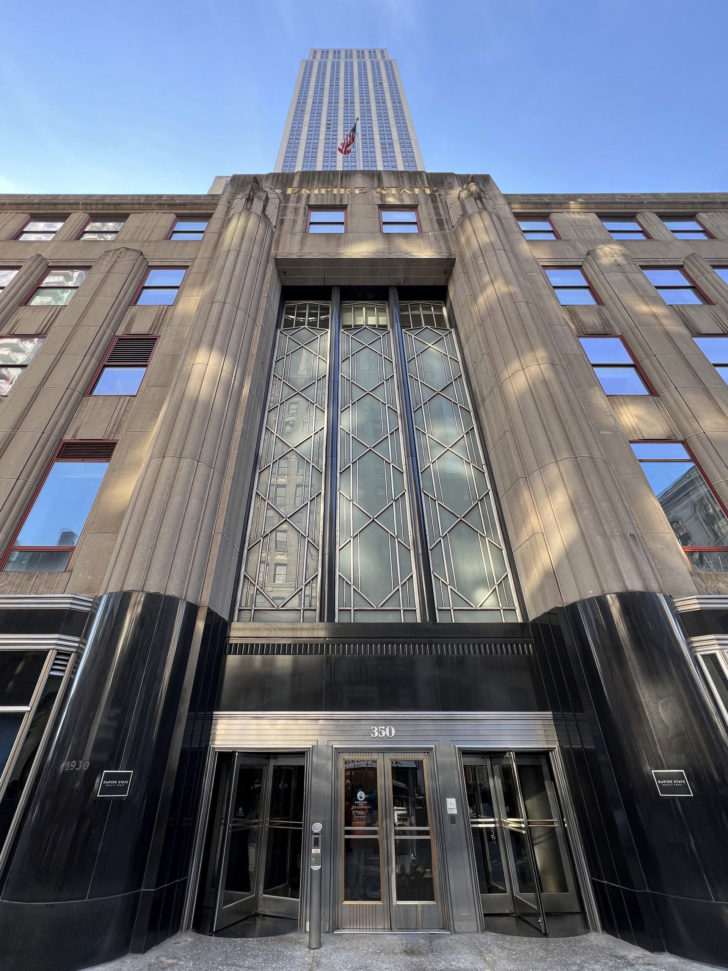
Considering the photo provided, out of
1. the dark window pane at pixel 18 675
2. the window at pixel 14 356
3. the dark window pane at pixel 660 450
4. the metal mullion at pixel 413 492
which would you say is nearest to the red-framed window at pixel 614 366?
the dark window pane at pixel 660 450

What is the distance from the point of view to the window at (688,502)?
11.4 m

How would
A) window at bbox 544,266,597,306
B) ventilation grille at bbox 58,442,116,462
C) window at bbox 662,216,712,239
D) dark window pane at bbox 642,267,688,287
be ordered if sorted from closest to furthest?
ventilation grille at bbox 58,442,116,462
window at bbox 544,266,597,306
dark window pane at bbox 642,267,688,287
window at bbox 662,216,712,239

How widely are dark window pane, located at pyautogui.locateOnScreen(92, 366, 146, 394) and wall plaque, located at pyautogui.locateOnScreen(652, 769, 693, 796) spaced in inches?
616

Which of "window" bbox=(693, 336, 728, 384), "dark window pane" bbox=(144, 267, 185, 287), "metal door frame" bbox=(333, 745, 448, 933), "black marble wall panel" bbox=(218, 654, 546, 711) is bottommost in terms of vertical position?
"metal door frame" bbox=(333, 745, 448, 933)

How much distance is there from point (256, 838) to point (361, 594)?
216 inches

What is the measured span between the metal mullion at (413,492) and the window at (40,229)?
15866 millimetres

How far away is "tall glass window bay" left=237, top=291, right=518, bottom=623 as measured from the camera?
472 inches

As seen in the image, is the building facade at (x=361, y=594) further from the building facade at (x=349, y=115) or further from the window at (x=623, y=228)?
the building facade at (x=349, y=115)

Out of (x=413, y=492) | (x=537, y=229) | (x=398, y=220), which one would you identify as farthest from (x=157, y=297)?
(x=537, y=229)

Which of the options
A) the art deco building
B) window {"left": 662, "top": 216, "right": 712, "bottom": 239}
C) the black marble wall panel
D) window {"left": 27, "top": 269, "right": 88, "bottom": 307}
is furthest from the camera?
window {"left": 662, "top": 216, "right": 712, "bottom": 239}

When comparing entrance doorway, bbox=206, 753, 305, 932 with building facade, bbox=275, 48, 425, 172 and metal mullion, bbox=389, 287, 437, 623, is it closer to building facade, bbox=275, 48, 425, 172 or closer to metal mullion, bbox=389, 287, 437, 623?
metal mullion, bbox=389, 287, 437, 623

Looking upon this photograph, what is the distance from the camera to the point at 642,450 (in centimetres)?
1311

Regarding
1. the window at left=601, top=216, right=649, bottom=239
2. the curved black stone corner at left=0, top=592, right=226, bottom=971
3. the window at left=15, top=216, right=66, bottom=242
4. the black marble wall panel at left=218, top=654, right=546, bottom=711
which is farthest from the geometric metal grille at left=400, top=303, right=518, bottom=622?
the window at left=15, top=216, right=66, bottom=242

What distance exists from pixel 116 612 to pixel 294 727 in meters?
4.30
